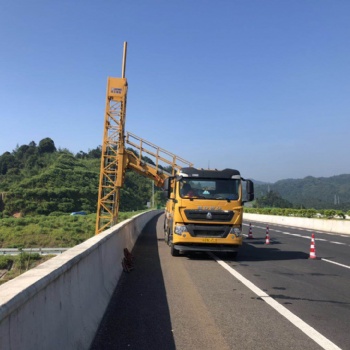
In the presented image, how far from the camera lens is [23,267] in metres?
31.7

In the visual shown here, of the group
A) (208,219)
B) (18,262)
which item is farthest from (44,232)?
(208,219)

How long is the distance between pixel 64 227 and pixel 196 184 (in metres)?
44.9

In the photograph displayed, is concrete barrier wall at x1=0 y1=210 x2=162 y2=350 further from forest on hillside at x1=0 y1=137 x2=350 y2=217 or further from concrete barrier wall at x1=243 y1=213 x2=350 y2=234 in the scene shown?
forest on hillside at x1=0 y1=137 x2=350 y2=217

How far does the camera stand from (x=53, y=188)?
91375mm

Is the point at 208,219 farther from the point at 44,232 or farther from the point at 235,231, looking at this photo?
the point at 44,232

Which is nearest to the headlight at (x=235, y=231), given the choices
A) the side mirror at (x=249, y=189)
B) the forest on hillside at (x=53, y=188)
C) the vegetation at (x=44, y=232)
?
the side mirror at (x=249, y=189)

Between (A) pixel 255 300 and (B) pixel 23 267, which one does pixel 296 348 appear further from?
(B) pixel 23 267

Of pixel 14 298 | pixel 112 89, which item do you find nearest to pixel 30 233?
pixel 112 89

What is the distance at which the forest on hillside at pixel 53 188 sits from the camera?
84.1m

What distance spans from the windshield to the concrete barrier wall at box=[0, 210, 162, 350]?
265 inches

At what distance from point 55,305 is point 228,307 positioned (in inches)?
152

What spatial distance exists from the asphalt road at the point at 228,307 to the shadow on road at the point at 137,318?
0.5 inches

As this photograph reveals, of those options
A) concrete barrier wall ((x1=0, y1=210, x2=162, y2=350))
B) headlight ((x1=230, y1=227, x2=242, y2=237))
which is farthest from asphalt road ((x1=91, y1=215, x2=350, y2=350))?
headlight ((x1=230, y1=227, x2=242, y2=237))

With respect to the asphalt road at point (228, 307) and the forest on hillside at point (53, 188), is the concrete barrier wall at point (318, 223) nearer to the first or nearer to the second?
the asphalt road at point (228, 307)
